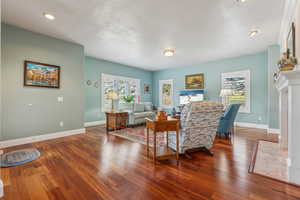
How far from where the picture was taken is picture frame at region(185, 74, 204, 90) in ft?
20.8

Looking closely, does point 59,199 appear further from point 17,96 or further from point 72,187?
point 17,96

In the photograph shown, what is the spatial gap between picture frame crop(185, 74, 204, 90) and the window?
261 cm

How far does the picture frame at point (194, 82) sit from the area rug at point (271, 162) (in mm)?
3736

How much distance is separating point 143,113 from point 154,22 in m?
3.34

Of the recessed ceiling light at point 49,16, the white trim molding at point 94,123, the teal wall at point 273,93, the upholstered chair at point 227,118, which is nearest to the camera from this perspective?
the recessed ceiling light at point 49,16

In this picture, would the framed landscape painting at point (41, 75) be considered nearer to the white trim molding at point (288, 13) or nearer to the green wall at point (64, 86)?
the green wall at point (64, 86)

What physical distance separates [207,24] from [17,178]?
428cm

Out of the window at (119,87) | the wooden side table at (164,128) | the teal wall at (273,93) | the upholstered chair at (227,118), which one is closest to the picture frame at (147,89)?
the window at (119,87)

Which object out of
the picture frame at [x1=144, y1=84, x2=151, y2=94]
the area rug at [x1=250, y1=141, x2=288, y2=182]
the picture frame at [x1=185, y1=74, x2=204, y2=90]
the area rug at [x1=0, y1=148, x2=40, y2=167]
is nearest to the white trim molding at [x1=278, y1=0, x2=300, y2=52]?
the area rug at [x1=250, y1=141, x2=288, y2=182]

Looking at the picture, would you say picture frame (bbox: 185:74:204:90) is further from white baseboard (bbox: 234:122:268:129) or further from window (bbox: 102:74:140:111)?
window (bbox: 102:74:140:111)

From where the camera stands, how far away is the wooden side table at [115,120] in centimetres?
440

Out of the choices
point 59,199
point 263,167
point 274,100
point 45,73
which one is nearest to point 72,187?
point 59,199

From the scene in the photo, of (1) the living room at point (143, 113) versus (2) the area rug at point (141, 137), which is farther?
(2) the area rug at point (141, 137)

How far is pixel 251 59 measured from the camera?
507 cm
